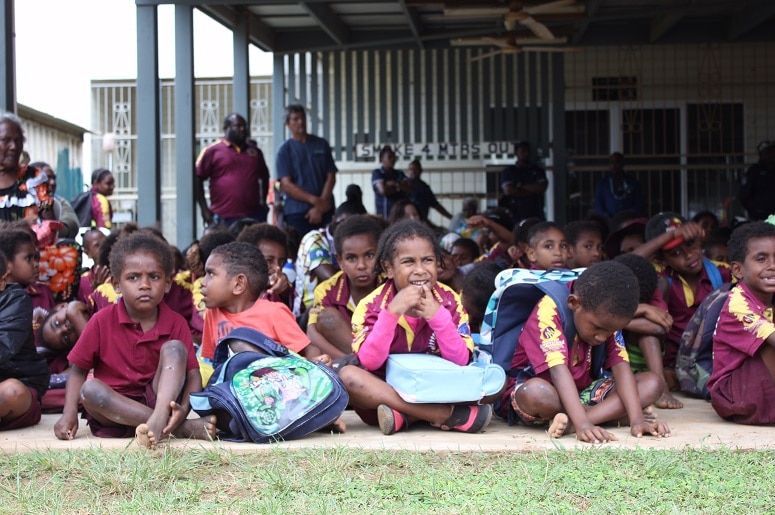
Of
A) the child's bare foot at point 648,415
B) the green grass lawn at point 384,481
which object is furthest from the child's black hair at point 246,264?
the child's bare foot at point 648,415

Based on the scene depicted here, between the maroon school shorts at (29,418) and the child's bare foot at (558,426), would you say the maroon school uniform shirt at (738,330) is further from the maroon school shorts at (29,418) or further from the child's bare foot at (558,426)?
the maroon school shorts at (29,418)

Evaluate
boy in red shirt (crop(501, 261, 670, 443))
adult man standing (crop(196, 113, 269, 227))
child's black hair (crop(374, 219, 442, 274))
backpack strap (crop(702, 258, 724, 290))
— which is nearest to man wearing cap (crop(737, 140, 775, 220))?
adult man standing (crop(196, 113, 269, 227))

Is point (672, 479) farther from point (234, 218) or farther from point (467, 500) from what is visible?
point (234, 218)

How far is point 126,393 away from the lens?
424 centimetres

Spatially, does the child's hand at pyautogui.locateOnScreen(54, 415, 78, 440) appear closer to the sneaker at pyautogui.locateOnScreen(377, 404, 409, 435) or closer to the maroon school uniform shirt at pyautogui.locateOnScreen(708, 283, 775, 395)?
the sneaker at pyautogui.locateOnScreen(377, 404, 409, 435)

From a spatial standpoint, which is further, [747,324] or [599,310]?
[747,324]

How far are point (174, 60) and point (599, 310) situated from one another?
692 cm

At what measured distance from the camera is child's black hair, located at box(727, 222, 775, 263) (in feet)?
14.7

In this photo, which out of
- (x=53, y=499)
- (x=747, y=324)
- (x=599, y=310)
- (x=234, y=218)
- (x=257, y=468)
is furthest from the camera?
(x=234, y=218)

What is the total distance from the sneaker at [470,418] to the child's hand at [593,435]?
0.44 m

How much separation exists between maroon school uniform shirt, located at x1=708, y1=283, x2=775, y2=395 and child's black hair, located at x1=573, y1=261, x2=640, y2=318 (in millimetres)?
600

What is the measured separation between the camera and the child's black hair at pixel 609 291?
156 inches

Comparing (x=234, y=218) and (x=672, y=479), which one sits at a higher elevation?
(x=234, y=218)

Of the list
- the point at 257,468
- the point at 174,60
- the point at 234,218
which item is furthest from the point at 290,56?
the point at 257,468
